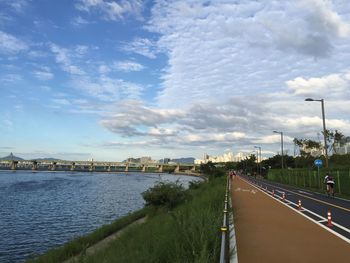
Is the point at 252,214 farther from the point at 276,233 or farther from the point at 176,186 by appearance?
the point at 176,186

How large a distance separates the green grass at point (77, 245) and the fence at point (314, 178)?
1810 cm

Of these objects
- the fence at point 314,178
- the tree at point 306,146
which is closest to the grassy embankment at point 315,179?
the fence at point 314,178

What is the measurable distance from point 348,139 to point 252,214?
267ft

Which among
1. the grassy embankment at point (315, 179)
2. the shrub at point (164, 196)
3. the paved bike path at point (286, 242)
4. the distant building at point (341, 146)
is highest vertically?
the distant building at point (341, 146)

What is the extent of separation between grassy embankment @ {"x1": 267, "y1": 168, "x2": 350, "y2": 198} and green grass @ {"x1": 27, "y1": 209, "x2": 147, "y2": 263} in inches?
695

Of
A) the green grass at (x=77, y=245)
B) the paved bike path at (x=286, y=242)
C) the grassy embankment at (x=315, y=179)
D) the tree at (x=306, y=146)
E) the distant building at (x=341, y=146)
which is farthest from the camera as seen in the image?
the tree at (x=306, y=146)

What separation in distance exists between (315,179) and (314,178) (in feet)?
1.35

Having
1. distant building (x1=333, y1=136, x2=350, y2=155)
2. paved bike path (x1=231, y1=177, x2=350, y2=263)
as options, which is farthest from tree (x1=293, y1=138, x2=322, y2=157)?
paved bike path (x1=231, y1=177, x2=350, y2=263)

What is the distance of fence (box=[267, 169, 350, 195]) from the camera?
117 feet

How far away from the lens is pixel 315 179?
46.0m

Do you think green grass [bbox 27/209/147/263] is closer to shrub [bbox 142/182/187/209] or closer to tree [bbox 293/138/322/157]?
shrub [bbox 142/182/187/209]

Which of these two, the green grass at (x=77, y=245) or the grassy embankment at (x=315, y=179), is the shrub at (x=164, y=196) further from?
the grassy embankment at (x=315, y=179)

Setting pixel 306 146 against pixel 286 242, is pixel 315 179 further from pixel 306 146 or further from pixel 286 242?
pixel 306 146

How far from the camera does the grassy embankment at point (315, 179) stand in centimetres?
3525
